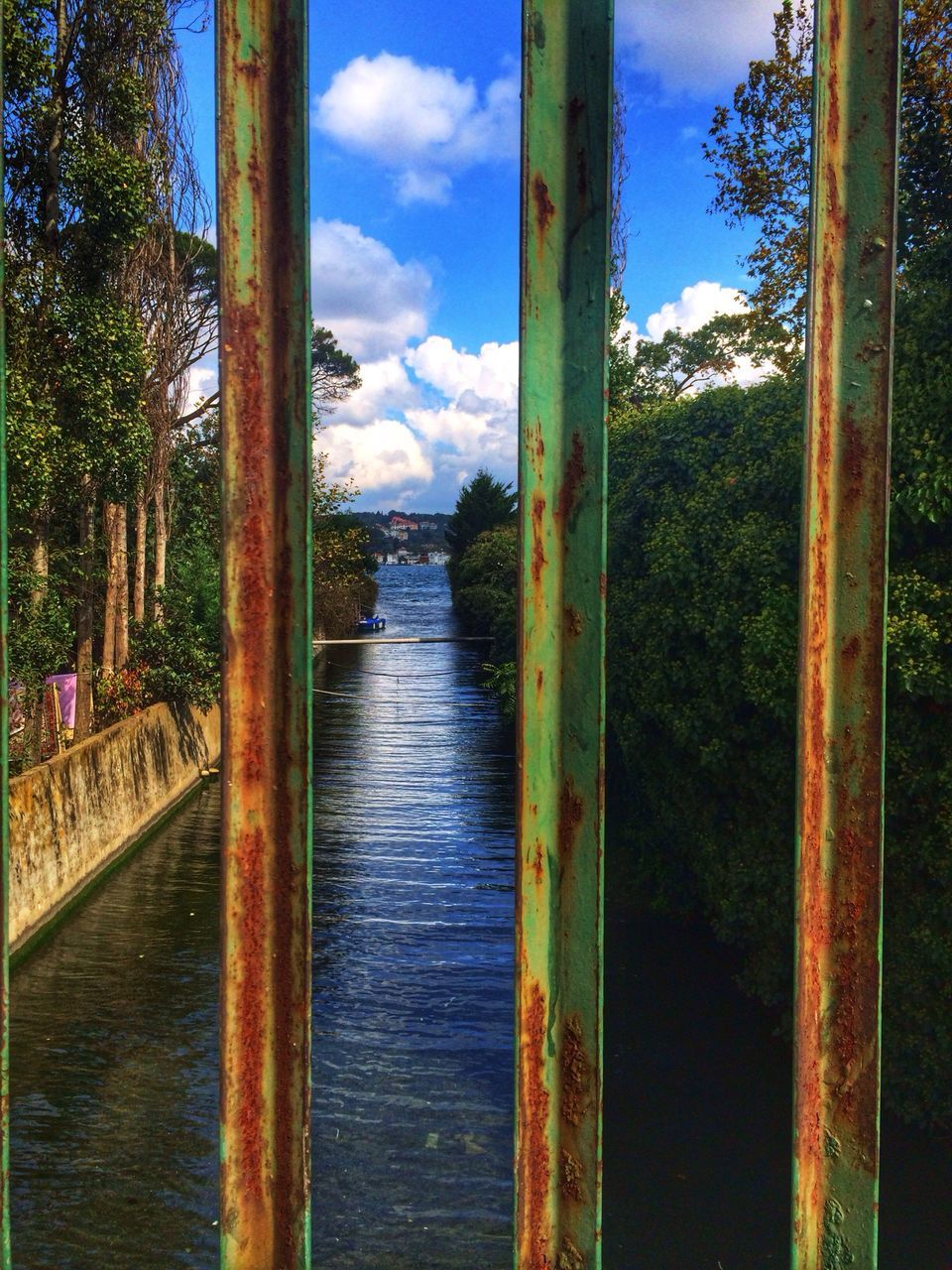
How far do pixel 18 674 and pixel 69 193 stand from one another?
5544 mm

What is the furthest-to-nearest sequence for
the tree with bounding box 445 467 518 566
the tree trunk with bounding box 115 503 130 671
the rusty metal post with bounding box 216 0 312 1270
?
the tree with bounding box 445 467 518 566 < the tree trunk with bounding box 115 503 130 671 < the rusty metal post with bounding box 216 0 312 1270

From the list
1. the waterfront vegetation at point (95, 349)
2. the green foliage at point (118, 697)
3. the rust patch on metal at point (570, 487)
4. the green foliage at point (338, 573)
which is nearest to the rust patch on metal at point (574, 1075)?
the rust patch on metal at point (570, 487)

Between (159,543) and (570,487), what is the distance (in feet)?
65.5

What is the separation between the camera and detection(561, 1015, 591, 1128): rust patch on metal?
57.7 inches

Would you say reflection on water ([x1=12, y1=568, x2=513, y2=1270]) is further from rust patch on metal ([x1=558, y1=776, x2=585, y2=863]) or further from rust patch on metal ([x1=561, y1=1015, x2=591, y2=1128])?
rust patch on metal ([x1=558, y1=776, x2=585, y2=863])

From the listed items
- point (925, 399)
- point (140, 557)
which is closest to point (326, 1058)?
point (925, 399)

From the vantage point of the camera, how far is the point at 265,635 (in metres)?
1.45

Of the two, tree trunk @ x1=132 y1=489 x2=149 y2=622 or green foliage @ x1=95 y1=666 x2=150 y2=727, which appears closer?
green foliage @ x1=95 y1=666 x2=150 y2=727

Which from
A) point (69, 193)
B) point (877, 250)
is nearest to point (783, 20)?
point (69, 193)

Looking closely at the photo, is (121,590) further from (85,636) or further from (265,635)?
(265,635)

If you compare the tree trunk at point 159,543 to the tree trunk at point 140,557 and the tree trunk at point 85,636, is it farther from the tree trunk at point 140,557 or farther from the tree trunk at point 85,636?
the tree trunk at point 85,636

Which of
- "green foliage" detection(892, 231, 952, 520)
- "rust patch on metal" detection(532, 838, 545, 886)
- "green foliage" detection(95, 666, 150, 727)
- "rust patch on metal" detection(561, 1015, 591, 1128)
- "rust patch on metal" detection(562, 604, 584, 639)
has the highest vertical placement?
"green foliage" detection(892, 231, 952, 520)

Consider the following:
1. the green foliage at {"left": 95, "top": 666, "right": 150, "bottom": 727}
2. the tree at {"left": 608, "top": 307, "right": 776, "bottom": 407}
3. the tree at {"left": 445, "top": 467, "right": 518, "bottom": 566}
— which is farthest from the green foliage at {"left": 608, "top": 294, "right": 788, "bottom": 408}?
the tree at {"left": 445, "top": 467, "right": 518, "bottom": 566}

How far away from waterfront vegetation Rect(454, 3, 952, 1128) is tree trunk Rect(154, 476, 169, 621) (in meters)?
10.5
